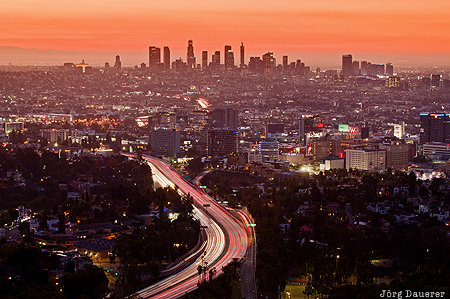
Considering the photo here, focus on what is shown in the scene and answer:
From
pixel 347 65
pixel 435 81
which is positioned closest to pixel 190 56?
pixel 347 65

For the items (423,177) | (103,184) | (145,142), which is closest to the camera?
(103,184)

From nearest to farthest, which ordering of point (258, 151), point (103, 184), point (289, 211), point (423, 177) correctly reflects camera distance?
point (289, 211) → point (103, 184) → point (423, 177) → point (258, 151)

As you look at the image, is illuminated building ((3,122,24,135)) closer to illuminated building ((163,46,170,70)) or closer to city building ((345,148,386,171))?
city building ((345,148,386,171))

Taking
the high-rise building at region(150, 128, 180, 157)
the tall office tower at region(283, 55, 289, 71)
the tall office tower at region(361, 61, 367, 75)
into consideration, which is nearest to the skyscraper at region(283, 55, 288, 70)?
the tall office tower at region(283, 55, 289, 71)

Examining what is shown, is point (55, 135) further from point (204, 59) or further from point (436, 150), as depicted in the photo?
point (204, 59)

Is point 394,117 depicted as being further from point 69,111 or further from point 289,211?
point 289,211

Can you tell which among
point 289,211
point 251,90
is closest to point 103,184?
point 289,211
